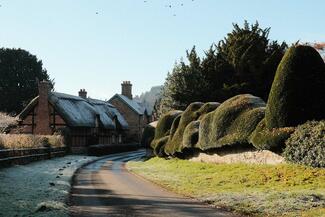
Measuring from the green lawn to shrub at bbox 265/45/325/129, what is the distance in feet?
8.12

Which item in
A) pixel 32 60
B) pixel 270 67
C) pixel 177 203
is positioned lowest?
pixel 177 203

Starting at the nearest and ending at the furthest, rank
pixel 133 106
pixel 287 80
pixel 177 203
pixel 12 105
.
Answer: pixel 177 203 → pixel 287 80 → pixel 12 105 → pixel 133 106

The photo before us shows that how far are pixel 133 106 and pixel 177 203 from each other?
71.1m

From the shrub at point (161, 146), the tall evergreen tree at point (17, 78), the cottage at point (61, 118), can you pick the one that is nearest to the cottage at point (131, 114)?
the tall evergreen tree at point (17, 78)

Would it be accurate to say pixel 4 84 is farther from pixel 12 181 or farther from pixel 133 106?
pixel 12 181

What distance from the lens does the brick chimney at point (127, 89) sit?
9038 centimetres

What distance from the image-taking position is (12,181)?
1981 cm

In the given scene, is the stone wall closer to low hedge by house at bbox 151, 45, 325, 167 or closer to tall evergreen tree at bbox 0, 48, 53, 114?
tall evergreen tree at bbox 0, 48, 53, 114

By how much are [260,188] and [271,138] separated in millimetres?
4005

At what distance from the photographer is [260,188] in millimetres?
17016

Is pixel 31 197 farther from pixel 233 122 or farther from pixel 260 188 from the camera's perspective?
pixel 233 122

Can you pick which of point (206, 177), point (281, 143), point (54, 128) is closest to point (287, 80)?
point (281, 143)

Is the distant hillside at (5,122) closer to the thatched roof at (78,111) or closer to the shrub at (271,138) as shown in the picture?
the thatched roof at (78,111)

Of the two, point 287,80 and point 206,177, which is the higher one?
point 287,80
